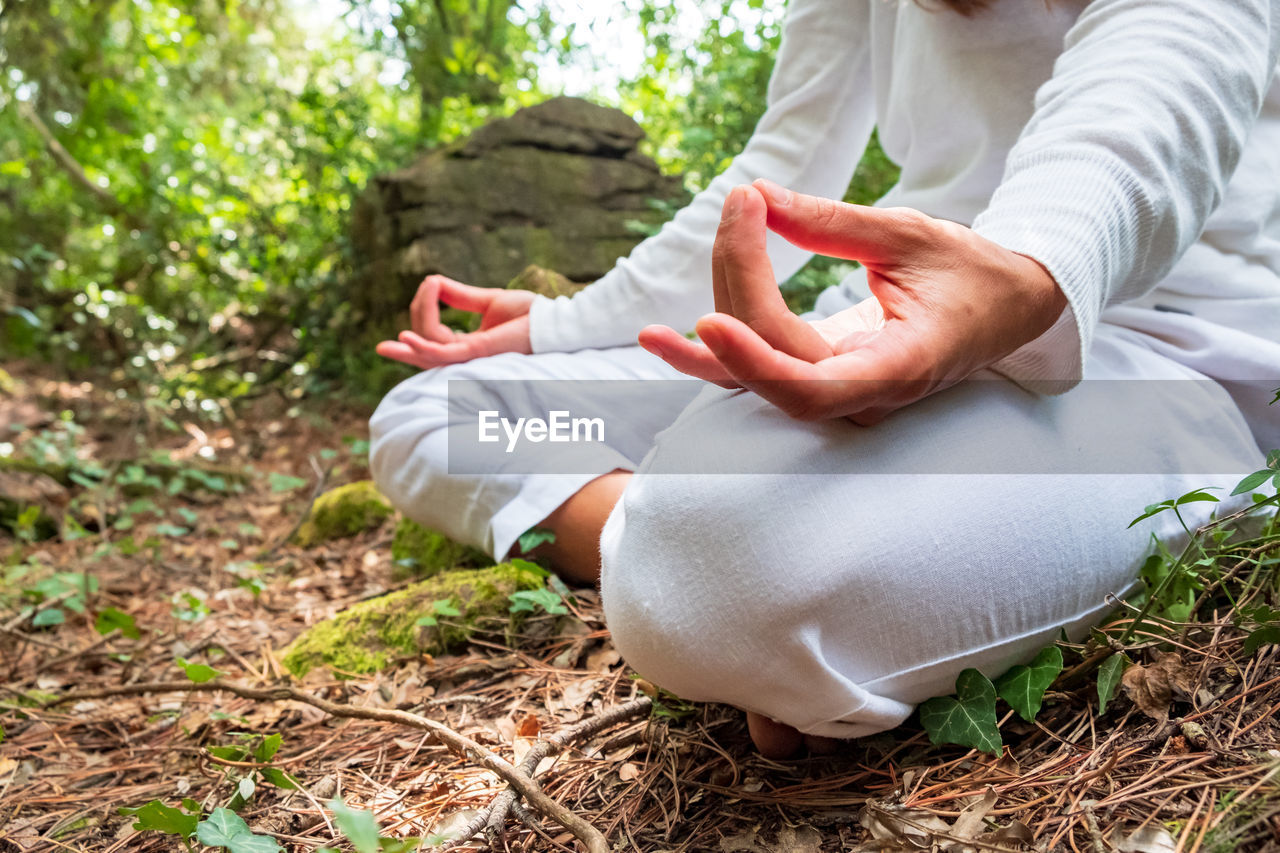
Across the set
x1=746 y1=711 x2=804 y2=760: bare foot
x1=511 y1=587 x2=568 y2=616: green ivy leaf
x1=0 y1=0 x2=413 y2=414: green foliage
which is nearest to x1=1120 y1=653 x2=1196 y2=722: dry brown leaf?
x1=746 y1=711 x2=804 y2=760: bare foot

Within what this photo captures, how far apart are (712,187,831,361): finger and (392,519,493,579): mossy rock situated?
117 cm

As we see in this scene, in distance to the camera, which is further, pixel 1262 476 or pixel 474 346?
pixel 474 346

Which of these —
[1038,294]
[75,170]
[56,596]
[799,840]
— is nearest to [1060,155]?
[1038,294]

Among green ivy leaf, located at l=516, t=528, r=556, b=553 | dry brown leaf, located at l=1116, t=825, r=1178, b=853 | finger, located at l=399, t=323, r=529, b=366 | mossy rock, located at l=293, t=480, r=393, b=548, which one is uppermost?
finger, located at l=399, t=323, r=529, b=366

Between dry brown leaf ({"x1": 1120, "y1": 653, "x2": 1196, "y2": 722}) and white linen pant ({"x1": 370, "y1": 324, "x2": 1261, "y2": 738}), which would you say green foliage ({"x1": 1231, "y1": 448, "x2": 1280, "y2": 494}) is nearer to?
white linen pant ({"x1": 370, "y1": 324, "x2": 1261, "y2": 738})

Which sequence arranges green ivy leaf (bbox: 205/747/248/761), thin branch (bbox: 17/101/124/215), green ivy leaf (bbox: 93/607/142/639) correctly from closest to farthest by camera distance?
green ivy leaf (bbox: 205/747/248/761) → green ivy leaf (bbox: 93/607/142/639) → thin branch (bbox: 17/101/124/215)

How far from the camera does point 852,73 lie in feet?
5.14

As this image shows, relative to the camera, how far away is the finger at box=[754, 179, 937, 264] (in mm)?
682

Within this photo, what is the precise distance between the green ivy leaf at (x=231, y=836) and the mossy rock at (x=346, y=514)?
1.66 meters

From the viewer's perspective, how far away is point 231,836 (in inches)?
30.8

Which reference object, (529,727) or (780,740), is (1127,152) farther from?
(529,727)

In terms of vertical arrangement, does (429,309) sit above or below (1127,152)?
below

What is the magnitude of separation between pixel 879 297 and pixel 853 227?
2.6 inches

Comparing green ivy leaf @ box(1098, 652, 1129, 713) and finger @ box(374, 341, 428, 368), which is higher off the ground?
finger @ box(374, 341, 428, 368)
